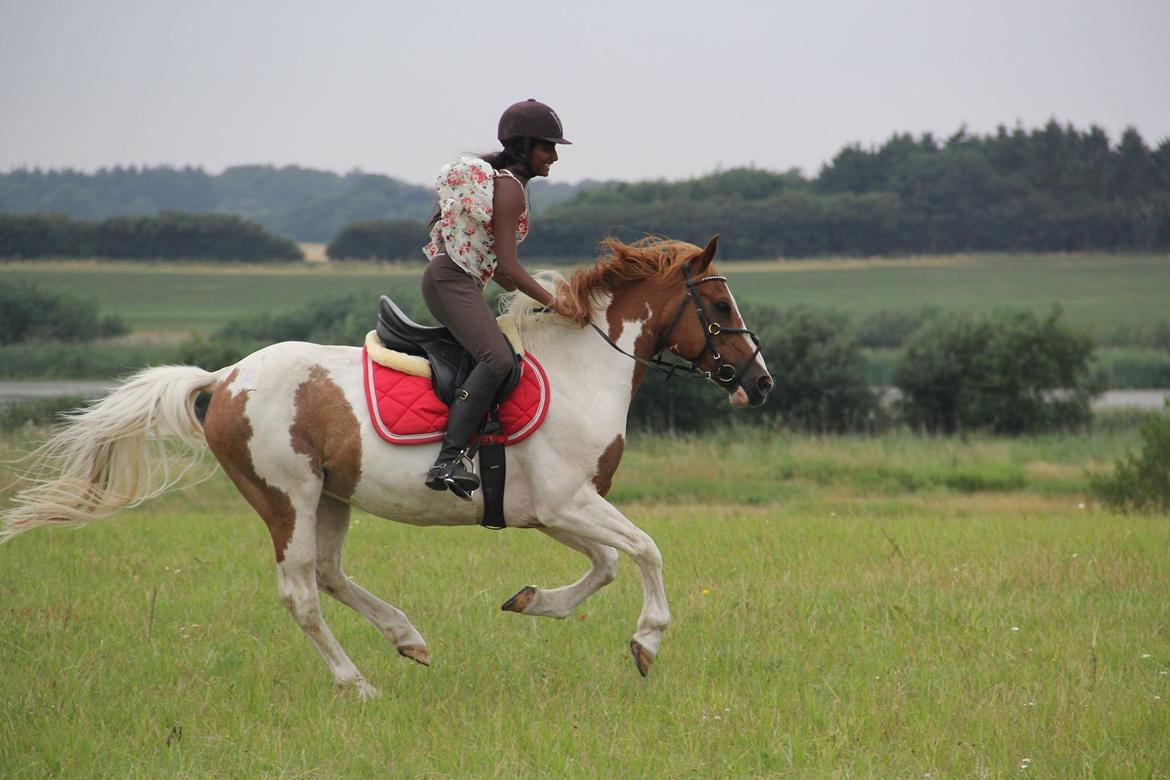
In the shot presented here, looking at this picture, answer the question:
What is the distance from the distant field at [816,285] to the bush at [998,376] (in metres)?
9.35

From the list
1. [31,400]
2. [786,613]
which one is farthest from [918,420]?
[786,613]

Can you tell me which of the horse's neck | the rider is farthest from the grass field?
the horse's neck

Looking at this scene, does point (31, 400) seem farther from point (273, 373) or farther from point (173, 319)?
point (273, 373)

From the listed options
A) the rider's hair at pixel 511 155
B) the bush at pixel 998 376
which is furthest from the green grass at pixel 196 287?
the rider's hair at pixel 511 155

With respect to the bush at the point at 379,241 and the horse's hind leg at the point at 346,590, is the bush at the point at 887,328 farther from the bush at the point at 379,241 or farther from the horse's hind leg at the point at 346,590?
the horse's hind leg at the point at 346,590

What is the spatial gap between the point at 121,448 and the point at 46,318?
35488 mm

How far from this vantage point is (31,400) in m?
29.8

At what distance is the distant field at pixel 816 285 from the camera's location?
1857 inches

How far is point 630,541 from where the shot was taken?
6.89 meters

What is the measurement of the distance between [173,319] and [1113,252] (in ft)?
150

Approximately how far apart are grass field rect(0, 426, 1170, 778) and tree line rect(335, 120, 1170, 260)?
50.0 meters

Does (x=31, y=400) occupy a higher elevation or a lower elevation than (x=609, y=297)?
lower

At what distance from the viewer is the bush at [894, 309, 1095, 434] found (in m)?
32.6

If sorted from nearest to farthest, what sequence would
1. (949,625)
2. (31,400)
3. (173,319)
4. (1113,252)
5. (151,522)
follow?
(949,625), (151,522), (31,400), (173,319), (1113,252)
